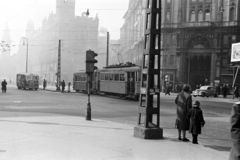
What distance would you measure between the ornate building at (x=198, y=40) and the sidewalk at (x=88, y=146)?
4761cm

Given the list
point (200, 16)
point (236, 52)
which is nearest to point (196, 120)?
point (236, 52)

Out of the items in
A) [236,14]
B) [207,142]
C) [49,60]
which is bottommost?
[207,142]

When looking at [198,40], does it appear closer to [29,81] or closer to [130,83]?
[29,81]

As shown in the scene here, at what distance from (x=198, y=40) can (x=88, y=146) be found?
52.1 metres

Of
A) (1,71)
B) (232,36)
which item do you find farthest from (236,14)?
(1,71)

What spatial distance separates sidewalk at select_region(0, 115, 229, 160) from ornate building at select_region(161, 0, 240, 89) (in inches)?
1874

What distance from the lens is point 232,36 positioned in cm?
5506

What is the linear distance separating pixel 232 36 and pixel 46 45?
2031 inches

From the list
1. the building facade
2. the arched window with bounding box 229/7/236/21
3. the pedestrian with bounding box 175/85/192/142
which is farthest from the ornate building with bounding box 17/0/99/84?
the pedestrian with bounding box 175/85/192/142

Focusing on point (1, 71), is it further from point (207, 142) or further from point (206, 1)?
point (207, 142)

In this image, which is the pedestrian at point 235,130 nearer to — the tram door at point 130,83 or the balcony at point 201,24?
the tram door at point 130,83

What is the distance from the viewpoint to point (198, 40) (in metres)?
57.3

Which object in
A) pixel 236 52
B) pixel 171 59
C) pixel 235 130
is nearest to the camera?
pixel 235 130

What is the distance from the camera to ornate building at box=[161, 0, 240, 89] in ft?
180
